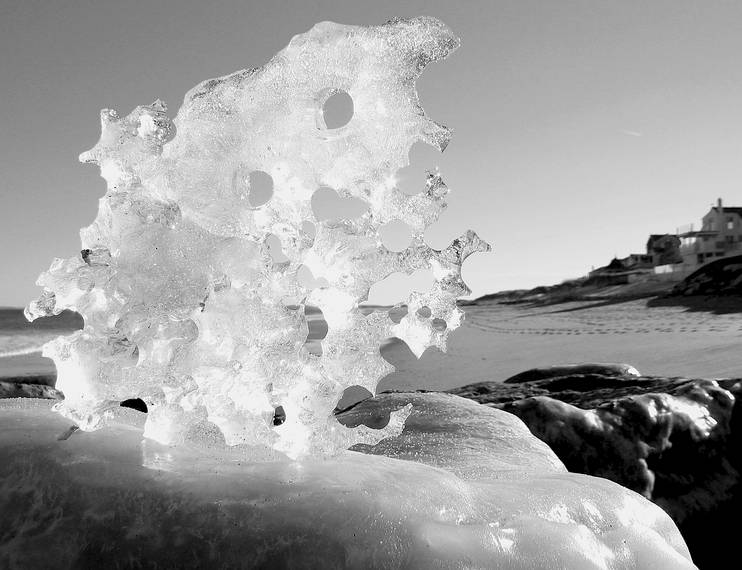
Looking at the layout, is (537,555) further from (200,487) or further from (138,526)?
(138,526)

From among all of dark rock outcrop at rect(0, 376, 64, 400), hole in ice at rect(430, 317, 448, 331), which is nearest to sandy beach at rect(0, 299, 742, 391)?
dark rock outcrop at rect(0, 376, 64, 400)

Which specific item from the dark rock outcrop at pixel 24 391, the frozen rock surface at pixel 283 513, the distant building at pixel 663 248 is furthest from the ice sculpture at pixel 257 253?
the distant building at pixel 663 248

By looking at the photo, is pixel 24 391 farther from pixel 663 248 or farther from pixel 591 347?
pixel 663 248

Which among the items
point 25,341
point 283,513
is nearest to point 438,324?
point 283,513

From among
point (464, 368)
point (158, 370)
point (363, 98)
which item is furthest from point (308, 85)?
point (464, 368)

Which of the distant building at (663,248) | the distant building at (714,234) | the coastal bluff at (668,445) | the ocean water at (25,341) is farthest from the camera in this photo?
the distant building at (663,248)

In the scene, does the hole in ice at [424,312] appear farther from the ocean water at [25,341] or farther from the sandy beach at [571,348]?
the ocean water at [25,341]
